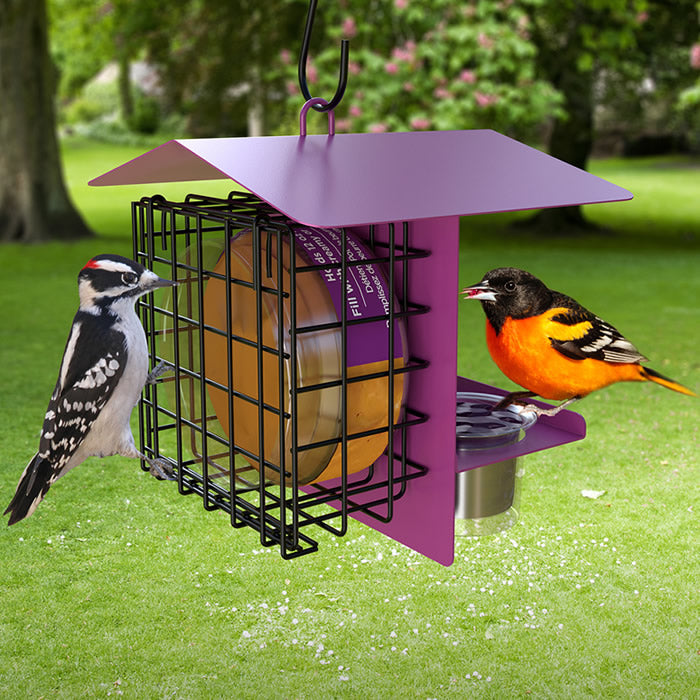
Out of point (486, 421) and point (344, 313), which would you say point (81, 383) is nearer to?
point (344, 313)

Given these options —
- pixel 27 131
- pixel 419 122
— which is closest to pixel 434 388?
pixel 419 122

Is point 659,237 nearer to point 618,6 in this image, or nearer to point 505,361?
point 618,6

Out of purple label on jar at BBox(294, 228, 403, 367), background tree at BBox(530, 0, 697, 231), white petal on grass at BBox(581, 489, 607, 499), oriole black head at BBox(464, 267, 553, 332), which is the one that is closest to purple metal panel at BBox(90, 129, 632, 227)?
purple label on jar at BBox(294, 228, 403, 367)

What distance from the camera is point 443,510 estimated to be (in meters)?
2.44

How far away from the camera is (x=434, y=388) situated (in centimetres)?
241

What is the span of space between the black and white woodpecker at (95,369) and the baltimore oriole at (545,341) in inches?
35.2

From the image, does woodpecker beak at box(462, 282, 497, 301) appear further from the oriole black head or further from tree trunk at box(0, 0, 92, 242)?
tree trunk at box(0, 0, 92, 242)

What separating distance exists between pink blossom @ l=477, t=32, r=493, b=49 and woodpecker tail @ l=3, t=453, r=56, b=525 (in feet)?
28.8

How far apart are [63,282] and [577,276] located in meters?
5.71

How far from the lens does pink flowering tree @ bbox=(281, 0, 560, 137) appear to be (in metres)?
10.3

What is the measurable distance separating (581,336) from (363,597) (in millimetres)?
1156

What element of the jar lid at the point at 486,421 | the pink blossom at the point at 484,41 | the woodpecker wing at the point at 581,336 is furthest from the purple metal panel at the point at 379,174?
the pink blossom at the point at 484,41

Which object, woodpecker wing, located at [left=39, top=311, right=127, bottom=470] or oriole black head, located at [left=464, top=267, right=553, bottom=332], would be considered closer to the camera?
woodpecker wing, located at [left=39, top=311, right=127, bottom=470]

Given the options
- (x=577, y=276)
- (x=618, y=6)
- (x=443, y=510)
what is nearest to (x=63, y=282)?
(x=577, y=276)
